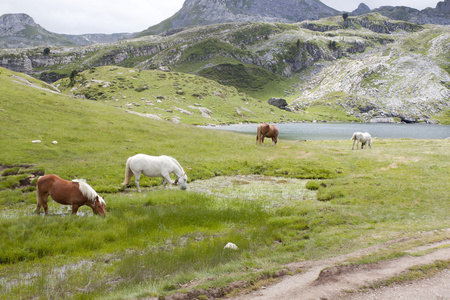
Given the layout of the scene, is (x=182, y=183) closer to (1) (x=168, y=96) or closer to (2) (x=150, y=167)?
(2) (x=150, y=167)

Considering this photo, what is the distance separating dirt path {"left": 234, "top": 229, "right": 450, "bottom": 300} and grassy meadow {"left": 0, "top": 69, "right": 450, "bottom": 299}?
0.88 metres

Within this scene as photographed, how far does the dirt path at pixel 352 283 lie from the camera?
6.97 meters

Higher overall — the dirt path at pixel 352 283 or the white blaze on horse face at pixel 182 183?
the dirt path at pixel 352 283

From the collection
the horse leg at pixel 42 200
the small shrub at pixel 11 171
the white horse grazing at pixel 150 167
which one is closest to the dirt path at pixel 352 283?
the horse leg at pixel 42 200

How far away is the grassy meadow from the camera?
8.35 metres

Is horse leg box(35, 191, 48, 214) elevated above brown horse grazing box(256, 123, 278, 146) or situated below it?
below

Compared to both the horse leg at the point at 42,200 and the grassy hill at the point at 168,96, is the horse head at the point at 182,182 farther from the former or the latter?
the grassy hill at the point at 168,96

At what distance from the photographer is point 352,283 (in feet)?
24.6

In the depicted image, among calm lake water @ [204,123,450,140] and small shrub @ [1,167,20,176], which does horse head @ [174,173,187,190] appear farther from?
calm lake water @ [204,123,450,140]

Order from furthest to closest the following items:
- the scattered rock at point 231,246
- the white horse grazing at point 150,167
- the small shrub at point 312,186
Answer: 1. the small shrub at point 312,186
2. the white horse grazing at point 150,167
3. the scattered rock at point 231,246

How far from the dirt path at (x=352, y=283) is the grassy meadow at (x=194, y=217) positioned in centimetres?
88

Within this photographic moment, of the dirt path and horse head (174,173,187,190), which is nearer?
the dirt path

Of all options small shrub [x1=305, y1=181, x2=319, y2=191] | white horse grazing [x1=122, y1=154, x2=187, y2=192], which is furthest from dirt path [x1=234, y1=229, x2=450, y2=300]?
white horse grazing [x1=122, y1=154, x2=187, y2=192]

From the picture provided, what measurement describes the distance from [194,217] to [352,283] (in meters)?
9.04
